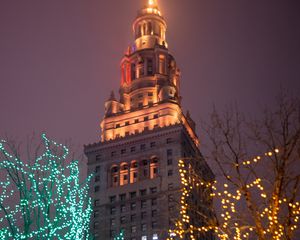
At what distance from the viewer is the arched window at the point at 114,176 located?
8031cm

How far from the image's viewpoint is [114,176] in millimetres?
80875

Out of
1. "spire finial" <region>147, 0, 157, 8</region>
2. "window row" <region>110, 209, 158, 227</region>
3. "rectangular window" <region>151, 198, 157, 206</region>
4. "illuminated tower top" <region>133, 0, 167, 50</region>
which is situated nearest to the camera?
"window row" <region>110, 209, 158, 227</region>

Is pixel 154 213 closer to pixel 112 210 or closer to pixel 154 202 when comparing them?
pixel 154 202

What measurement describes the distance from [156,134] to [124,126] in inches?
307

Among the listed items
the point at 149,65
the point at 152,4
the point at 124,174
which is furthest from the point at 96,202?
the point at 152,4

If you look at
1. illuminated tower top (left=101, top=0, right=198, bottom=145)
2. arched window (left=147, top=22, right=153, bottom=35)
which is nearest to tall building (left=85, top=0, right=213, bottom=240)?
illuminated tower top (left=101, top=0, right=198, bottom=145)

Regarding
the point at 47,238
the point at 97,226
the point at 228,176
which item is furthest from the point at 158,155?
the point at 228,176

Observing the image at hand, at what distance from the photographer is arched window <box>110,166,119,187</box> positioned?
80.3 meters

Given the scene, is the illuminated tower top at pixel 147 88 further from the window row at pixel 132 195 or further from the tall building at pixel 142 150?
the window row at pixel 132 195

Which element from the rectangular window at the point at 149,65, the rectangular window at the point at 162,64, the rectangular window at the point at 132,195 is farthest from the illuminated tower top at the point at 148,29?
the rectangular window at the point at 132,195

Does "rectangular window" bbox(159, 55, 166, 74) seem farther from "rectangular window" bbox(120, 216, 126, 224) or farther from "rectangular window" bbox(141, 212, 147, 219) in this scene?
"rectangular window" bbox(120, 216, 126, 224)

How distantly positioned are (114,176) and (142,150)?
570cm

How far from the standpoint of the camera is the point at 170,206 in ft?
243

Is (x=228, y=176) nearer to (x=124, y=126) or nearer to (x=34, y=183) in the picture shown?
(x=34, y=183)
